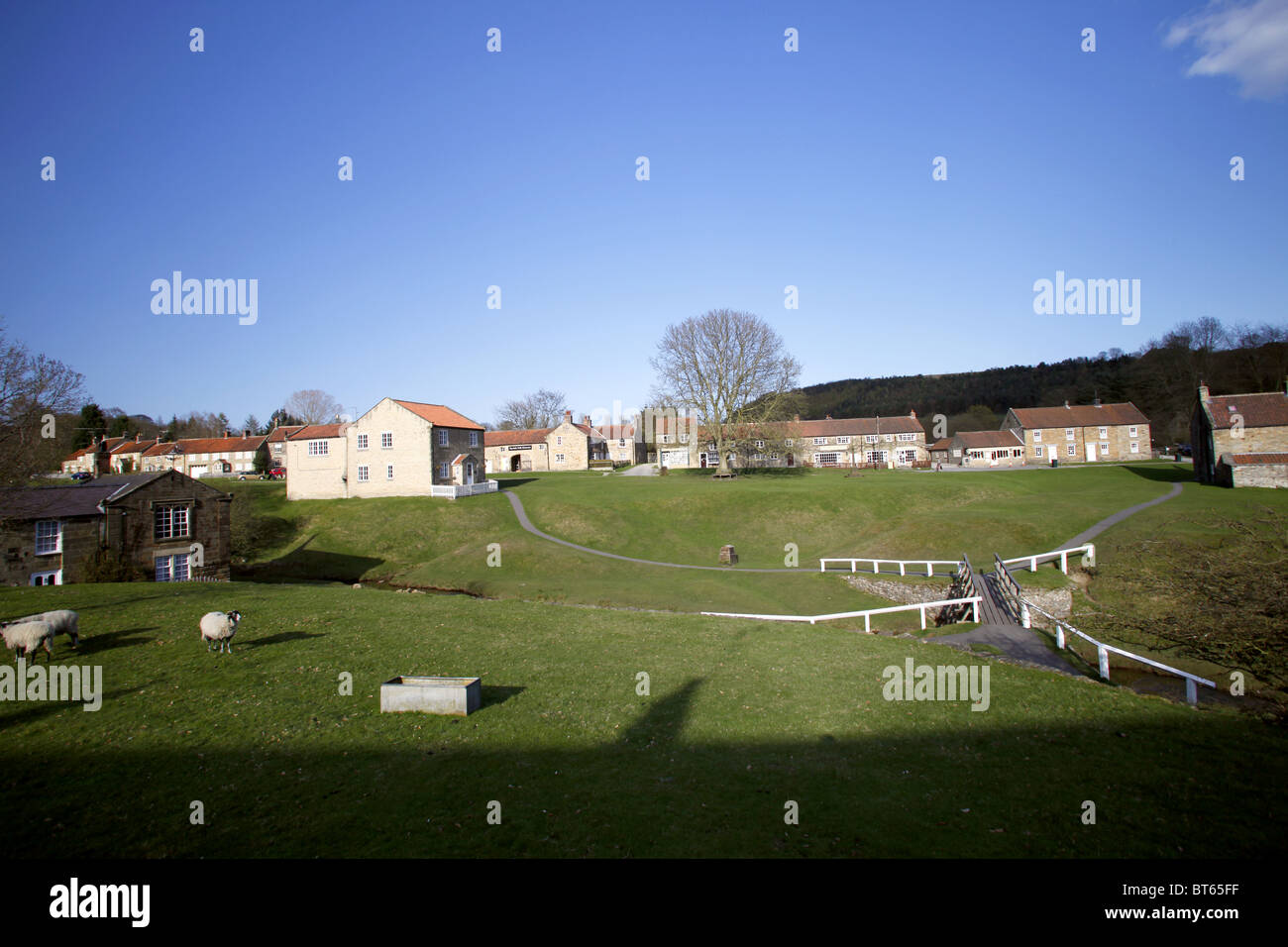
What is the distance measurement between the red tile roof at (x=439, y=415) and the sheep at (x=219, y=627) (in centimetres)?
4228

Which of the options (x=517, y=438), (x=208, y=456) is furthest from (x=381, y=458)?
(x=208, y=456)

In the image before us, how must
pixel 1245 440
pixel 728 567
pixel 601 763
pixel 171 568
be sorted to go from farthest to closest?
pixel 1245 440 → pixel 728 567 → pixel 171 568 → pixel 601 763

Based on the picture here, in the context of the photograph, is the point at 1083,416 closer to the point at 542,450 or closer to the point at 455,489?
the point at 542,450

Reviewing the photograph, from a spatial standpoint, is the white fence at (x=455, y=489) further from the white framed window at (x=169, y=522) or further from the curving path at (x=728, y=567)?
the white framed window at (x=169, y=522)

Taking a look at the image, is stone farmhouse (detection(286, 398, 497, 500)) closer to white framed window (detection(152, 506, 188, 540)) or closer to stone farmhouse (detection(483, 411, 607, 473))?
white framed window (detection(152, 506, 188, 540))

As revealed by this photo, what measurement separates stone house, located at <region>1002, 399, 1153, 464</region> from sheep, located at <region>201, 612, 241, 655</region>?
101712mm

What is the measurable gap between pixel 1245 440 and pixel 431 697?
6935 cm

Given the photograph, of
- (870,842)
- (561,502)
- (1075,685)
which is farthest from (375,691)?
(561,502)

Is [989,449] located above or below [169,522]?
above

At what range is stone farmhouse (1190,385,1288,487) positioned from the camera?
50188 mm

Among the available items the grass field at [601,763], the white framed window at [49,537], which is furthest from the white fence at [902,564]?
the white framed window at [49,537]

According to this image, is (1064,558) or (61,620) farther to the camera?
(1064,558)

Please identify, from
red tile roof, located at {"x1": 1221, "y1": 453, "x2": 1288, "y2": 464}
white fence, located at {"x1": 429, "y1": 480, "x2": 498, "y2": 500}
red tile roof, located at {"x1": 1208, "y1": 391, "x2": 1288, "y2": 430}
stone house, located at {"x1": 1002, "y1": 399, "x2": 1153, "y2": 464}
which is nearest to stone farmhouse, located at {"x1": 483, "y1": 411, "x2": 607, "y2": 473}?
white fence, located at {"x1": 429, "y1": 480, "x2": 498, "y2": 500}

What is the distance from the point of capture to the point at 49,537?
30984 millimetres
